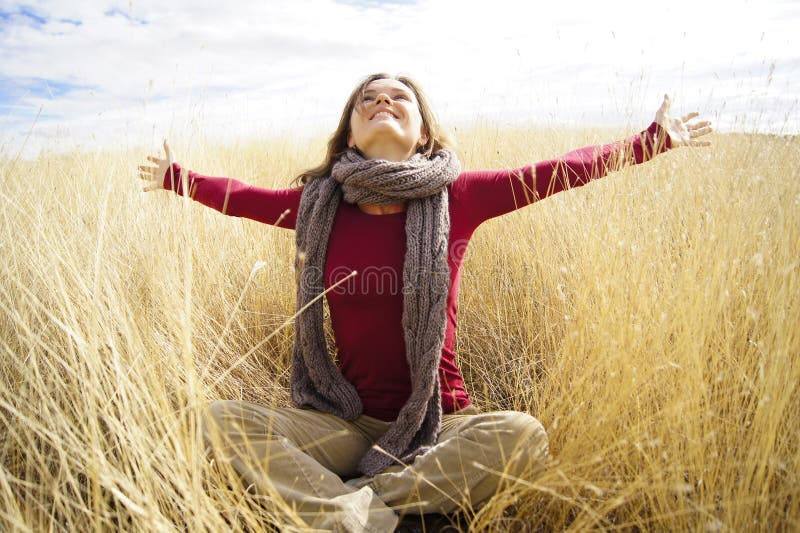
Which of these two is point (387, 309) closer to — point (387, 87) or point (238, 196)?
point (238, 196)

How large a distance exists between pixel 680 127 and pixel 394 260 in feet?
3.99

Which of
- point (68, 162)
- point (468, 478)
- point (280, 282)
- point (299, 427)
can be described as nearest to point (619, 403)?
point (468, 478)

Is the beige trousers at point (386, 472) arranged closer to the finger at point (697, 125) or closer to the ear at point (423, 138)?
the ear at point (423, 138)

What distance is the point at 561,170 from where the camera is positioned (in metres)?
1.86

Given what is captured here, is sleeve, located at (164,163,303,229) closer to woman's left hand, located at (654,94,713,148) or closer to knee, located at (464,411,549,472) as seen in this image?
knee, located at (464,411,549,472)

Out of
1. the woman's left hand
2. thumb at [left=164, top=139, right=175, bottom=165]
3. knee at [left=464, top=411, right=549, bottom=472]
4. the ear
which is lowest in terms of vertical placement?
knee at [left=464, top=411, right=549, bottom=472]

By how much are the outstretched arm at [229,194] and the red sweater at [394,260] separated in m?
0.03

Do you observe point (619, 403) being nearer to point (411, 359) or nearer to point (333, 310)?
point (411, 359)

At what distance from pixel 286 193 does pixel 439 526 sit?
1389mm

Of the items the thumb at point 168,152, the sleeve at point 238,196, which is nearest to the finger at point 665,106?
the sleeve at point 238,196

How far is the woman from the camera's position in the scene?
1502mm

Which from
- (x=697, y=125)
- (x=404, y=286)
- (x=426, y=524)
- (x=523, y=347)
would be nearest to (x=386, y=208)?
(x=404, y=286)

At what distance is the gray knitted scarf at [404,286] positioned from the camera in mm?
1687

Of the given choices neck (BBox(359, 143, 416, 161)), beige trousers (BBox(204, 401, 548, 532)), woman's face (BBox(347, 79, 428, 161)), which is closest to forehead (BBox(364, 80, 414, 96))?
woman's face (BBox(347, 79, 428, 161))
